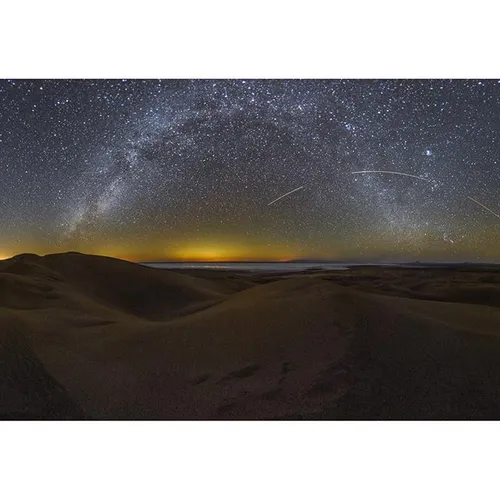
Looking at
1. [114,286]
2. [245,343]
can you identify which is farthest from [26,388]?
[245,343]

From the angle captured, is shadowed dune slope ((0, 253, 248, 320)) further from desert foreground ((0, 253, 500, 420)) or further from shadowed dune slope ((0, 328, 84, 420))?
shadowed dune slope ((0, 328, 84, 420))

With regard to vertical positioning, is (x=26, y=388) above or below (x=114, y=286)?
below

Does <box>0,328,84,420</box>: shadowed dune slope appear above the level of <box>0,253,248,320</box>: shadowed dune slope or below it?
below

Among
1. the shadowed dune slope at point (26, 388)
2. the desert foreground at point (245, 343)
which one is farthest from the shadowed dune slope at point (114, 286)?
the shadowed dune slope at point (26, 388)

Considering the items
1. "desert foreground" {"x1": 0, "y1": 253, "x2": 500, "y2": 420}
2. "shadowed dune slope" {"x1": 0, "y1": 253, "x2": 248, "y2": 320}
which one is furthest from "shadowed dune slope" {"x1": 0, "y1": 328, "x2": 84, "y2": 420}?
"shadowed dune slope" {"x1": 0, "y1": 253, "x2": 248, "y2": 320}

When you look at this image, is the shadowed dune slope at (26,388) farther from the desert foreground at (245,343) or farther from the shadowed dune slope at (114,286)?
the shadowed dune slope at (114,286)

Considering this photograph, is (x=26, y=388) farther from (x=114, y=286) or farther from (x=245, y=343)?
(x=245, y=343)
